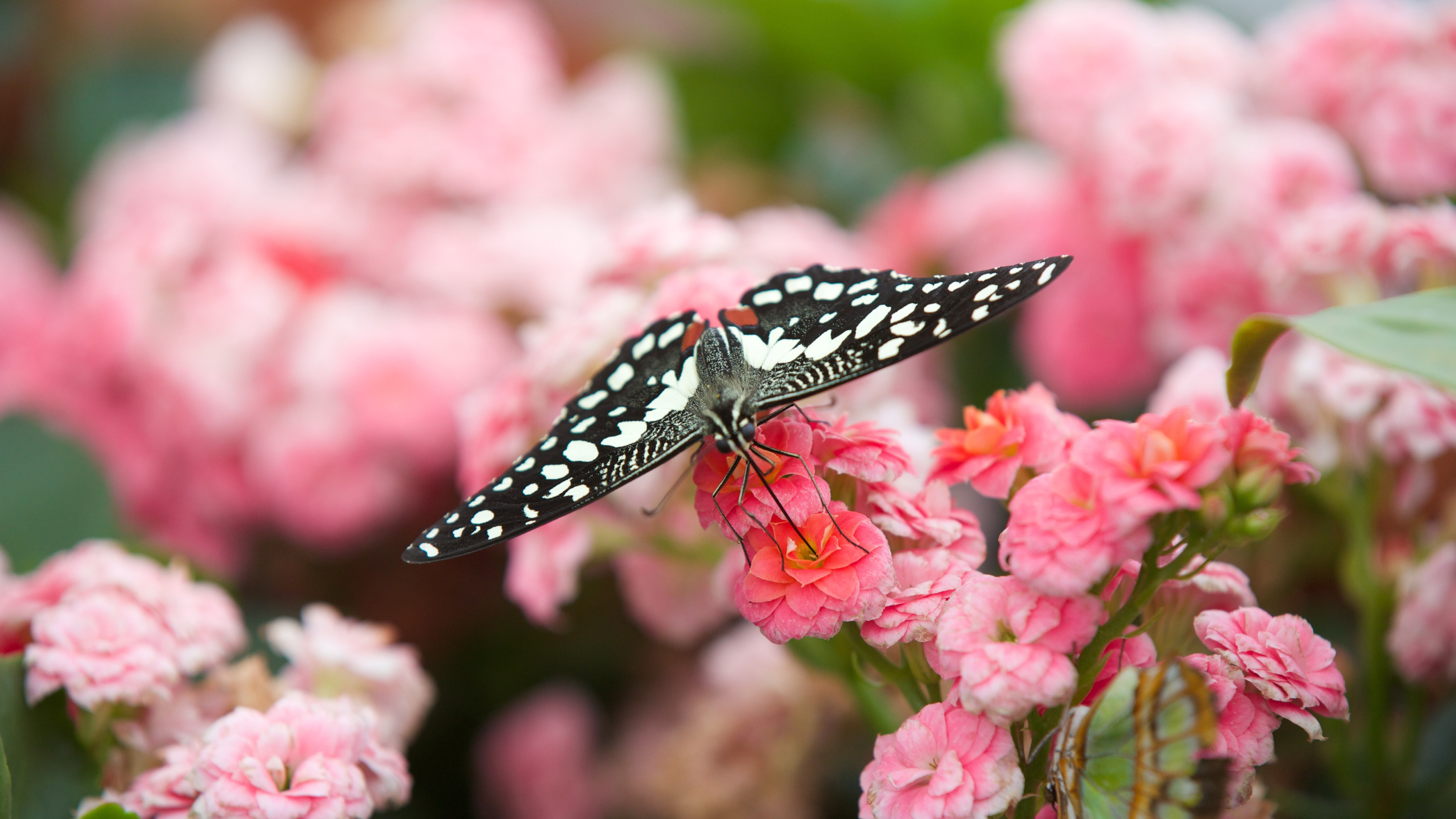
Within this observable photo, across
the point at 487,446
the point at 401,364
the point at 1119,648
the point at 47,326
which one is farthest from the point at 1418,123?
the point at 47,326

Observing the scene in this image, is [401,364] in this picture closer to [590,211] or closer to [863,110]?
[590,211]

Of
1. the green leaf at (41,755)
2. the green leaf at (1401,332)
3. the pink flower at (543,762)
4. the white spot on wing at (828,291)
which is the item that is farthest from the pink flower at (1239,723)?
the pink flower at (543,762)

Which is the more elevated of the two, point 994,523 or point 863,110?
point 863,110

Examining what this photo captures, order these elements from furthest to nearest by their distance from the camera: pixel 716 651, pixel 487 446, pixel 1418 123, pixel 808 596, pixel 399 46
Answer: pixel 399 46, pixel 716 651, pixel 1418 123, pixel 487 446, pixel 808 596

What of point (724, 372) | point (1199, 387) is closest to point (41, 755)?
point (724, 372)

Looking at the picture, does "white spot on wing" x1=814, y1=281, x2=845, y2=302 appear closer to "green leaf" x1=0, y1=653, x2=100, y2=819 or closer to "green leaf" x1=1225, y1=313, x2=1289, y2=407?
"green leaf" x1=1225, y1=313, x2=1289, y2=407

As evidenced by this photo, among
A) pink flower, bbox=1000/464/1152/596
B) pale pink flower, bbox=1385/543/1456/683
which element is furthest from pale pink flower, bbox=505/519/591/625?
pale pink flower, bbox=1385/543/1456/683
